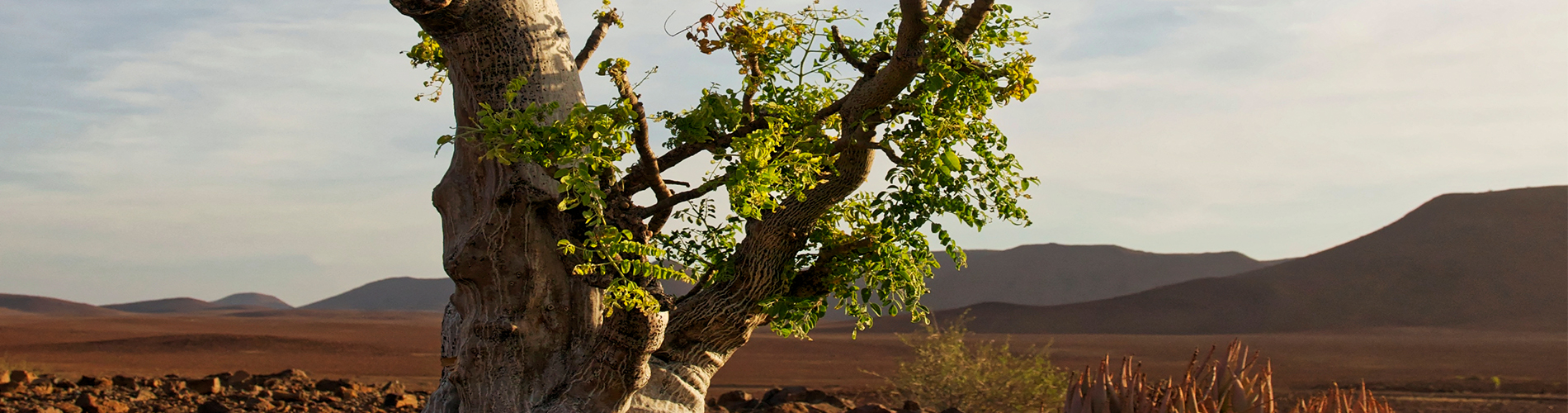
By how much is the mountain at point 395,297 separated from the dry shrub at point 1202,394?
120 m

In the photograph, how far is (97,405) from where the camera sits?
27.5 ft

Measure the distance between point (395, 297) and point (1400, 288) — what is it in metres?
105

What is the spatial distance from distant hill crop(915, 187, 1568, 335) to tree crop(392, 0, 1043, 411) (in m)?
50.3

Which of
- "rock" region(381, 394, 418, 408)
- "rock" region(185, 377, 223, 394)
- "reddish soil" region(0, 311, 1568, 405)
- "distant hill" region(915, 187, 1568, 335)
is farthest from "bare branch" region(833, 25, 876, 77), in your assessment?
"distant hill" region(915, 187, 1568, 335)

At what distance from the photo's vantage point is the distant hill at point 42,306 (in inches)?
3428

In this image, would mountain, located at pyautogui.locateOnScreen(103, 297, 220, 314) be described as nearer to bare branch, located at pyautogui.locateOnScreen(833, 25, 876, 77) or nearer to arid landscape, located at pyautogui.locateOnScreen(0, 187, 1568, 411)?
arid landscape, located at pyautogui.locateOnScreen(0, 187, 1568, 411)

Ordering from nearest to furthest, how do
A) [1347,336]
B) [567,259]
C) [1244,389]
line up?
[1244,389]
[567,259]
[1347,336]

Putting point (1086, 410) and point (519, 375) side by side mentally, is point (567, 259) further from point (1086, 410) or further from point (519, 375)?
point (1086, 410)

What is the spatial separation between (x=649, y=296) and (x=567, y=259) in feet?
2.00

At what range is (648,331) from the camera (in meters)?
5.55

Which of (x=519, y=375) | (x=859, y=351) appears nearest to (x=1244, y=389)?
(x=519, y=375)

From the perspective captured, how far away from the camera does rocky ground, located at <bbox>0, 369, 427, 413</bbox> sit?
8.56 m

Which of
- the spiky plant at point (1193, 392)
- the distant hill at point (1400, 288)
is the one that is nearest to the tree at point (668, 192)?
the spiky plant at point (1193, 392)

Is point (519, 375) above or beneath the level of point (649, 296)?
beneath
